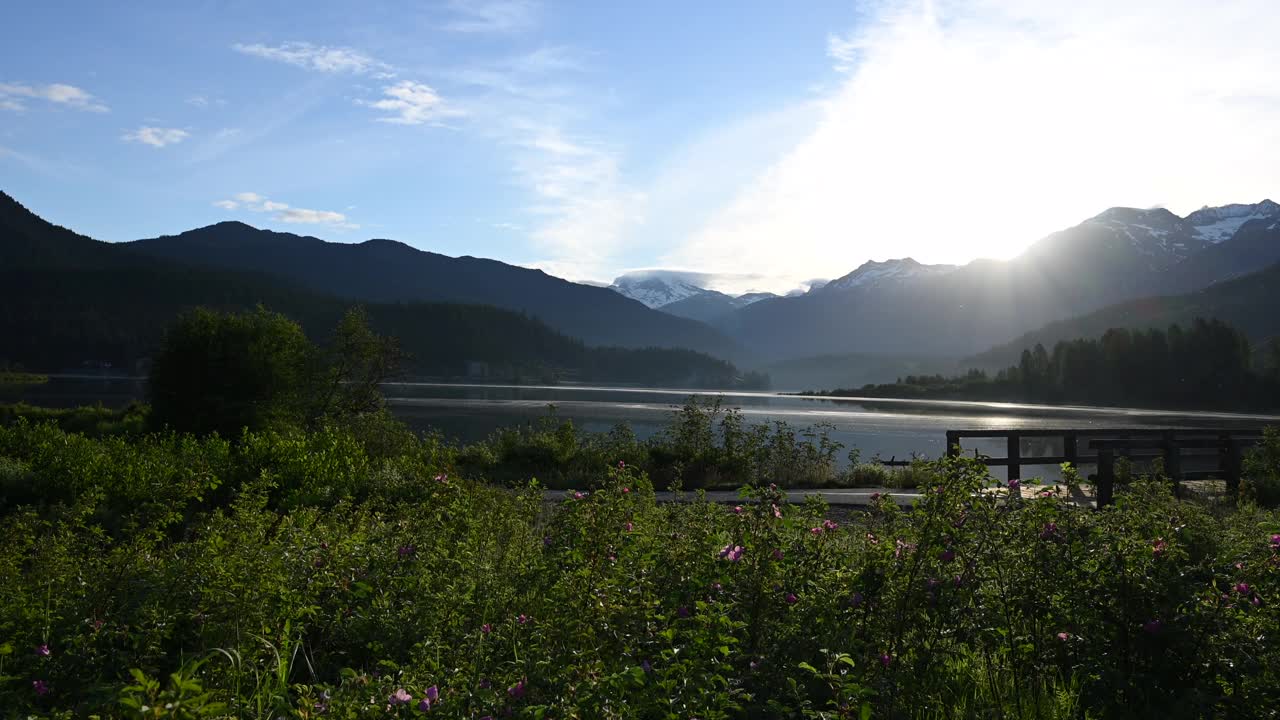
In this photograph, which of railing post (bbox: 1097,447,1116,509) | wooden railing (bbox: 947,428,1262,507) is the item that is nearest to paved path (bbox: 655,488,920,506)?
wooden railing (bbox: 947,428,1262,507)

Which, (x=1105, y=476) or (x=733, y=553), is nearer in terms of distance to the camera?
(x=733, y=553)

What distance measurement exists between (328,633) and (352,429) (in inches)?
514

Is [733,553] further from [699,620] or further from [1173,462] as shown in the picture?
[1173,462]

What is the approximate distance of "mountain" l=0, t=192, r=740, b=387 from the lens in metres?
117

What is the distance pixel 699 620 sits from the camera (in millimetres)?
3402

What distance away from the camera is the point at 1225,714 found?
357 cm

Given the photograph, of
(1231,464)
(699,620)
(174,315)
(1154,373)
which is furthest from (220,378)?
(174,315)

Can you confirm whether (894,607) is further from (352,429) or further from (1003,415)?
(1003,415)

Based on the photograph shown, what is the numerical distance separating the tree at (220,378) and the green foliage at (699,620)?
38.9 ft

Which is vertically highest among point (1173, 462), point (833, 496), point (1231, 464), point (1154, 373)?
point (1154, 373)

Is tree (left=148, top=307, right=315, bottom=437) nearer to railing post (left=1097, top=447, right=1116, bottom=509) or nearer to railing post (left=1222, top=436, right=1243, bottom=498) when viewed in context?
railing post (left=1097, top=447, right=1116, bottom=509)

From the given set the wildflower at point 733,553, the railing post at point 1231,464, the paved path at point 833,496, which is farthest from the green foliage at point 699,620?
the railing post at point 1231,464

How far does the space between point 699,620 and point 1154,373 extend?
9954 cm

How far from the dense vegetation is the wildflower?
9224cm
